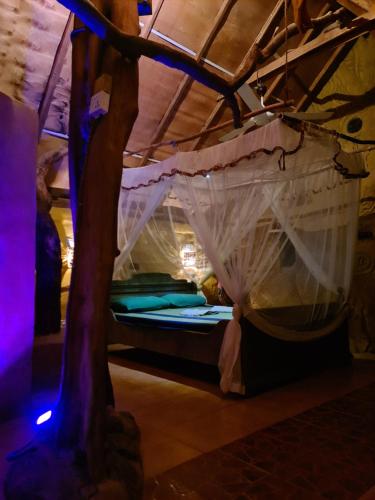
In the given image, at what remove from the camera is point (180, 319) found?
4219mm

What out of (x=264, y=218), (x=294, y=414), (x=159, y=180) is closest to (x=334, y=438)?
(x=294, y=414)

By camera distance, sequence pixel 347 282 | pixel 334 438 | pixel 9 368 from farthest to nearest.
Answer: pixel 347 282 < pixel 9 368 < pixel 334 438

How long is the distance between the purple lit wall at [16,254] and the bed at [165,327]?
1651 millimetres

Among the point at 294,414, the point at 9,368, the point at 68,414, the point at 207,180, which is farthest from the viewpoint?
the point at 207,180

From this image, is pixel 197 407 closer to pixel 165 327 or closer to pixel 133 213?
pixel 165 327

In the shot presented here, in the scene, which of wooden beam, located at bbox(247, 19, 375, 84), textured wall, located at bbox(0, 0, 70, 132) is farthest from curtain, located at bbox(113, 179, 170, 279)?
wooden beam, located at bbox(247, 19, 375, 84)

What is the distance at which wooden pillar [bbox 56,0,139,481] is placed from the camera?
5.56ft

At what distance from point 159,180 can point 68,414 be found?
3.03 meters

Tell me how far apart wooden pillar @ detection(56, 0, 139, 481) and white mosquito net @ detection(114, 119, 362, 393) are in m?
1.61

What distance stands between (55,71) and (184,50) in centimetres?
194

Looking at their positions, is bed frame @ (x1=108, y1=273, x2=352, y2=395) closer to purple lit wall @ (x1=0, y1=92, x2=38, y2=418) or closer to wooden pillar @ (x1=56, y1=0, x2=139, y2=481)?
purple lit wall @ (x1=0, y1=92, x2=38, y2=418)

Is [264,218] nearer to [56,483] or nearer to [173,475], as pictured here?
[173,475]

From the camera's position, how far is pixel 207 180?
3746 millimetres

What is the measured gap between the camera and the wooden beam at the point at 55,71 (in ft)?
14.3
